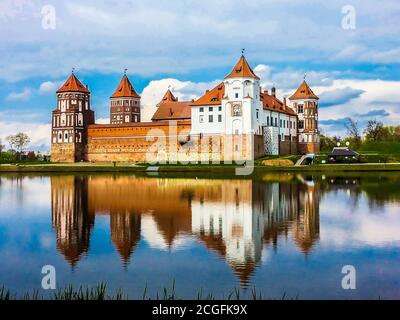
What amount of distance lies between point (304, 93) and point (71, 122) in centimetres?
2520

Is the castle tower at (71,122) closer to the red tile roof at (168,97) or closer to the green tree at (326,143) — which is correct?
the red tile roof at (168,97)

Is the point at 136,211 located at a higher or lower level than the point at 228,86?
lower

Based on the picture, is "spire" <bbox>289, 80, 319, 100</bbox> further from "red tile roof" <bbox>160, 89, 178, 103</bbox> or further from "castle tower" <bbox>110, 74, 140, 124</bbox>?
"castle tower" <bbox>110, 74, 140, 124</bbox>

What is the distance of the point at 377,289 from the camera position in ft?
28.2

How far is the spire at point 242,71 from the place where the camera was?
4919 centimetres

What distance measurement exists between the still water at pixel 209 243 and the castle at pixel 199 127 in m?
27.4

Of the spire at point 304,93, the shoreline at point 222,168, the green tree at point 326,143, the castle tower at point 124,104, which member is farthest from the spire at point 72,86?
the green tree at point 326,143

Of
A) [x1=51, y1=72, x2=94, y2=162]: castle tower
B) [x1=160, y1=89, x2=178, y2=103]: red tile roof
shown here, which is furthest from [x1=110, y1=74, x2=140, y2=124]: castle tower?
[x1=51, y1=72, x2=94, y2=162]: castle tower

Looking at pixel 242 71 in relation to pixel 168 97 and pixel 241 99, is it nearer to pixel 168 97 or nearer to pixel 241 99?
pixel 241 99

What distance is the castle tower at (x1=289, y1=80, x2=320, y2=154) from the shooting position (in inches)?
2325

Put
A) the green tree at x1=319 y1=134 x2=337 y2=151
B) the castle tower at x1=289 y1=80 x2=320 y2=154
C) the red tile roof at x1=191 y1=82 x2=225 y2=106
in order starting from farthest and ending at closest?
1. the green tree at x1=319 y1=134 x2=337 y2=151
2. the castle tower at x1=289 y1=80 x2=320 y2=154
3. the red tile roof at x1=191 y1=82 x2=225 y2=106
